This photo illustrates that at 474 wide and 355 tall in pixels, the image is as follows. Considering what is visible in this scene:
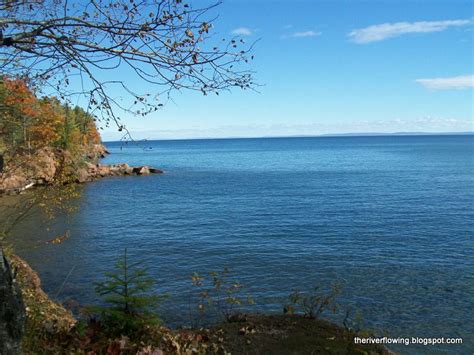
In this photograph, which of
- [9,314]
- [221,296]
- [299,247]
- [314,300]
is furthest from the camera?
[299,247]

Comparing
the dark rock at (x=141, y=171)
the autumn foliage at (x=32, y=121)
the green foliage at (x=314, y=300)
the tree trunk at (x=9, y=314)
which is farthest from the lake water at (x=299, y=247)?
the dark rock at (x=141, y=171)

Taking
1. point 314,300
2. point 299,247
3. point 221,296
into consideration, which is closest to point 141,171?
point 299,247

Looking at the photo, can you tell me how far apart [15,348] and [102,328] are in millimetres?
2682

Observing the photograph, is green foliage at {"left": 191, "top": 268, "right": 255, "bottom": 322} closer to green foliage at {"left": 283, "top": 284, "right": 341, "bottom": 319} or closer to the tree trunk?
green foliage at {"left": 283, "top": 284, "right": 341, "bottom": 319}

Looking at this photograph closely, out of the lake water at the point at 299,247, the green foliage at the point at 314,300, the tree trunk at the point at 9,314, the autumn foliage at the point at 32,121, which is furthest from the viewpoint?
the lake water at the point at 299,247

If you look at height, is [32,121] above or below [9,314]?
above

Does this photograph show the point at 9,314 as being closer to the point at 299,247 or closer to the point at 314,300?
the point at 314,300

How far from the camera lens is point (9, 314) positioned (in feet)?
17.4

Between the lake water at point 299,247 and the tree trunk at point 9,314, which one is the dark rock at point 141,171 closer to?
the lake water at point 299,247

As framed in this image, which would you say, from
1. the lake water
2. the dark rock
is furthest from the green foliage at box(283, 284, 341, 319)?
the dark rock

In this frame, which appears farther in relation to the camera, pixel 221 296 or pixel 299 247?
pixel 299 247

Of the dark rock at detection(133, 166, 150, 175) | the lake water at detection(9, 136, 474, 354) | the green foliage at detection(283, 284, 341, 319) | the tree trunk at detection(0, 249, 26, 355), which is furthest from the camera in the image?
the dark rock at detection(133, 166, 150, 175)

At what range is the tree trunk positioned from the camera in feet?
17.1

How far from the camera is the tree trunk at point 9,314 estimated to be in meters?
5.21
